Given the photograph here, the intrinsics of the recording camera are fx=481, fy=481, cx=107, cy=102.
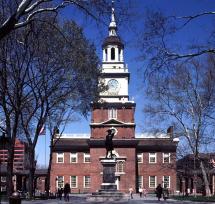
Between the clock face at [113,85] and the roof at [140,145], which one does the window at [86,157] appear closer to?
the roof at [140,145]

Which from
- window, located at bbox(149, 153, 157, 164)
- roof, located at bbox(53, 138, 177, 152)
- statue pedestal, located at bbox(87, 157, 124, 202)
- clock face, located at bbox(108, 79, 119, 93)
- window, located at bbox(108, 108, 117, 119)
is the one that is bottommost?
statue pedestal, located at bbox(87, 157, 124, 202)

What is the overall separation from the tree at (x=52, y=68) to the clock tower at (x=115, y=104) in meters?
33.6

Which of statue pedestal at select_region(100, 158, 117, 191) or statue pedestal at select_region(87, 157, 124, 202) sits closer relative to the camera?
statue pedestal at select_region(87, 157, 124, 202)

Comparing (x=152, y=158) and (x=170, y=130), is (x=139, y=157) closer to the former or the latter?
(x=152, y=158)

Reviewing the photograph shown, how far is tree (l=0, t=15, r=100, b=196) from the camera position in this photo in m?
25.4

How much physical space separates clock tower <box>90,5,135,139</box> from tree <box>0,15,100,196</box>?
33.6 metres

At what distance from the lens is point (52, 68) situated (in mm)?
27734

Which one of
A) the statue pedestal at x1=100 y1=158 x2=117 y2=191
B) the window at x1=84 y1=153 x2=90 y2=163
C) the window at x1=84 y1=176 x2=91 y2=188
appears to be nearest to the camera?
the statue pedestal at x1=100 y1=158 x2=117 y2=191

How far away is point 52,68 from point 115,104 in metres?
37.8

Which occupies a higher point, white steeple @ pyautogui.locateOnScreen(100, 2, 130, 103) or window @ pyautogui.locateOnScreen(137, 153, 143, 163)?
white steeple @ pyautogui.locateOnScreen(100, 2, 130, 103)

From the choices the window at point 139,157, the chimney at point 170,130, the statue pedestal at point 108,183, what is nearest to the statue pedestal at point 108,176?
the statue pedestal at point 108,183

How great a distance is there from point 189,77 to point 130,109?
92.4 feet

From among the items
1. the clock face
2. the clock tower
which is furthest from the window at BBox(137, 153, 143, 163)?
the clock face

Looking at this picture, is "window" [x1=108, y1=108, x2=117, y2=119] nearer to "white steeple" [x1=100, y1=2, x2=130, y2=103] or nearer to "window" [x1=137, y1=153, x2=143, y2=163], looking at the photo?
"white steeple" [x1=100, y1=2, x2=130, y2=103]
